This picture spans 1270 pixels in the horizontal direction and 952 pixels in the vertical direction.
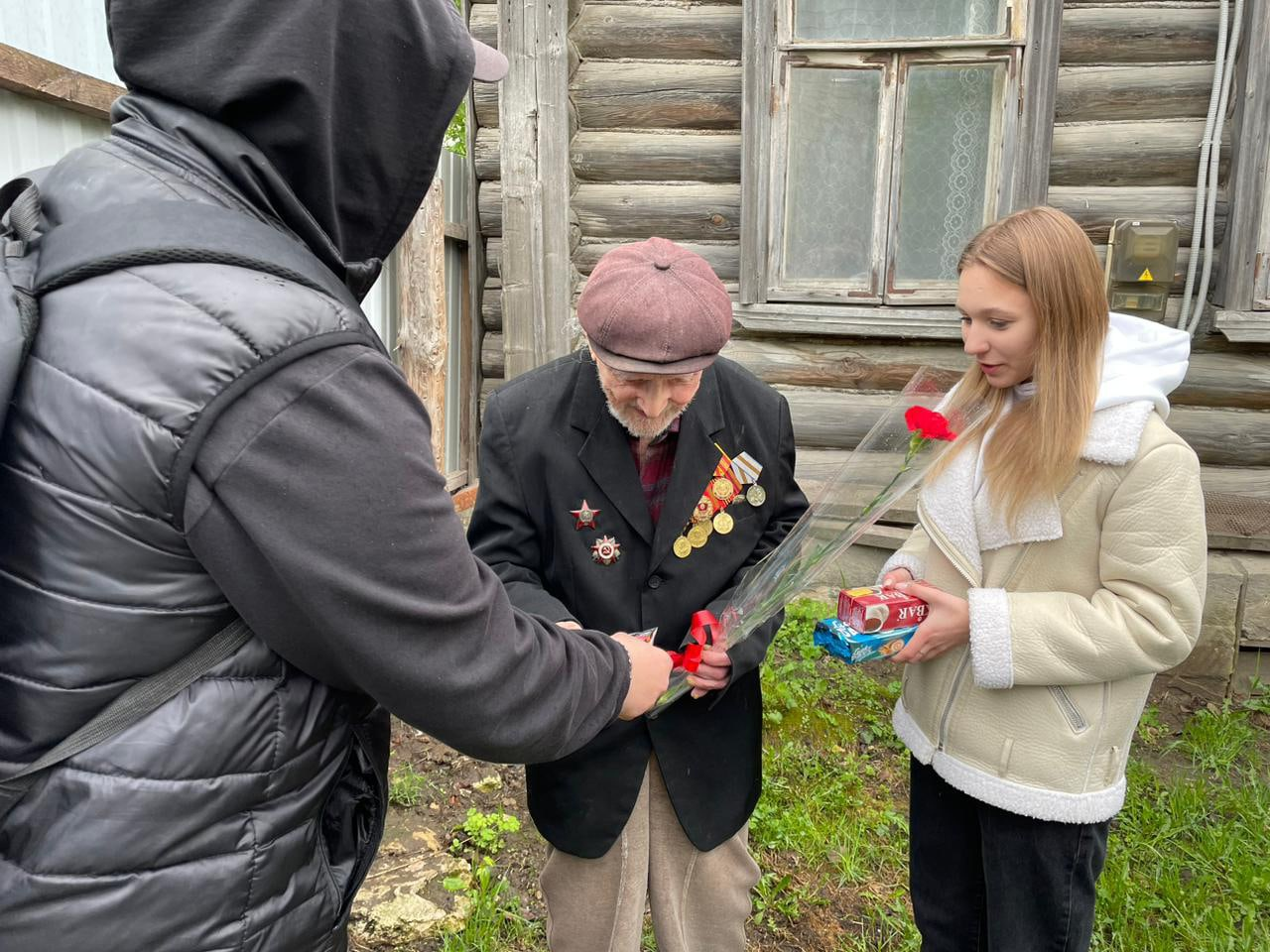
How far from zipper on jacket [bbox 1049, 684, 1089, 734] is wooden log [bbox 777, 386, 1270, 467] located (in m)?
2.25

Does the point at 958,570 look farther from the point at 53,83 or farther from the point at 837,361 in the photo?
the point at 53,83

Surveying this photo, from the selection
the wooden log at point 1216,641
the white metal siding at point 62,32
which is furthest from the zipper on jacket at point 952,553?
the white metal siding at point 62,32

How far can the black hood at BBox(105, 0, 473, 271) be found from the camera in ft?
3.64

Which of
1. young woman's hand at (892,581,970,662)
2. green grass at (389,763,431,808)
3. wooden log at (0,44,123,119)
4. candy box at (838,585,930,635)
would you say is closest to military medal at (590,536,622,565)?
candy box at (838,585,930,635)

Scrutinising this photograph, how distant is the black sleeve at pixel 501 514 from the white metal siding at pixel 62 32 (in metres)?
2.14

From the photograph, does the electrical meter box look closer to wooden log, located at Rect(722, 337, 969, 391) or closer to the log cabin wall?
the log cabin wall

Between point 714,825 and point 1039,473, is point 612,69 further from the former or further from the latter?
point 714,825

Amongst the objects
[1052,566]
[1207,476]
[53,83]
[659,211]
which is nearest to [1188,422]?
[1207,476]

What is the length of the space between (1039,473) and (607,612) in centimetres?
93

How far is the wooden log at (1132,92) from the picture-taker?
3848mm

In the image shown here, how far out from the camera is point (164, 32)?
3.75ft

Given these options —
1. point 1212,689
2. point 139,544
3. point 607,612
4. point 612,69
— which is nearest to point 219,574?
point 139,544

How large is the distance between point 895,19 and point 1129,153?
1.13 meters

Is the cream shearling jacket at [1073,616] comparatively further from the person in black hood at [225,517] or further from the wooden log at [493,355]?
the wooden log at [493,355]
